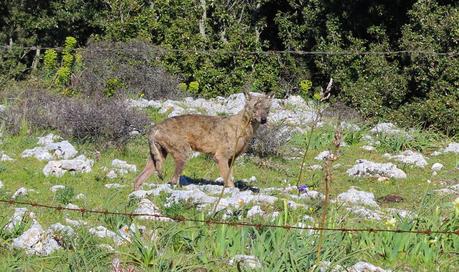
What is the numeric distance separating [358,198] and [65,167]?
448cm

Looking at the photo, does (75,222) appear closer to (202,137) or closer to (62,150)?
(202,137)

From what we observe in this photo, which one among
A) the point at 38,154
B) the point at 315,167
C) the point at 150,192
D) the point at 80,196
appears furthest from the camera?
the point at 315,167

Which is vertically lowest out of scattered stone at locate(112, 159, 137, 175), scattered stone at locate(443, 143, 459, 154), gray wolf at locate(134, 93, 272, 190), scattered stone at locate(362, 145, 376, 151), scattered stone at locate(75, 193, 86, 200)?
scattered stone at locate(362, 145, 376, 151)

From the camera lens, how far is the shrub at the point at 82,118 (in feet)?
50.9

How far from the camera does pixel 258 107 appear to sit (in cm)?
1322

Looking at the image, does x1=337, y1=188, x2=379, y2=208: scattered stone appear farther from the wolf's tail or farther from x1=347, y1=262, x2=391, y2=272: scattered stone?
x1=347, y1=262, x2=391, y2=272: scattered stone

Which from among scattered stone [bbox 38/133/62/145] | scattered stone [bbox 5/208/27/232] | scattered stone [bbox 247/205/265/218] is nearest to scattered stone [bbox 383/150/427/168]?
scattered stone [bbox 247/205/265/218]

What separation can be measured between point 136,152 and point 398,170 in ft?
15.1

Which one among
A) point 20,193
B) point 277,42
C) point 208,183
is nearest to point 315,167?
point 208,183

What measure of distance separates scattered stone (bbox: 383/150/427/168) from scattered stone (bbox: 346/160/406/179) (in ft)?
2.75

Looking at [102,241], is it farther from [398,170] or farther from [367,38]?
[367,38]

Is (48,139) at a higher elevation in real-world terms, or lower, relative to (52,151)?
lower

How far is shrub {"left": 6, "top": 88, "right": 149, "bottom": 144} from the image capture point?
15.5 m

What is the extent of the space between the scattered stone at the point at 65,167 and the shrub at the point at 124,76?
7.83m
